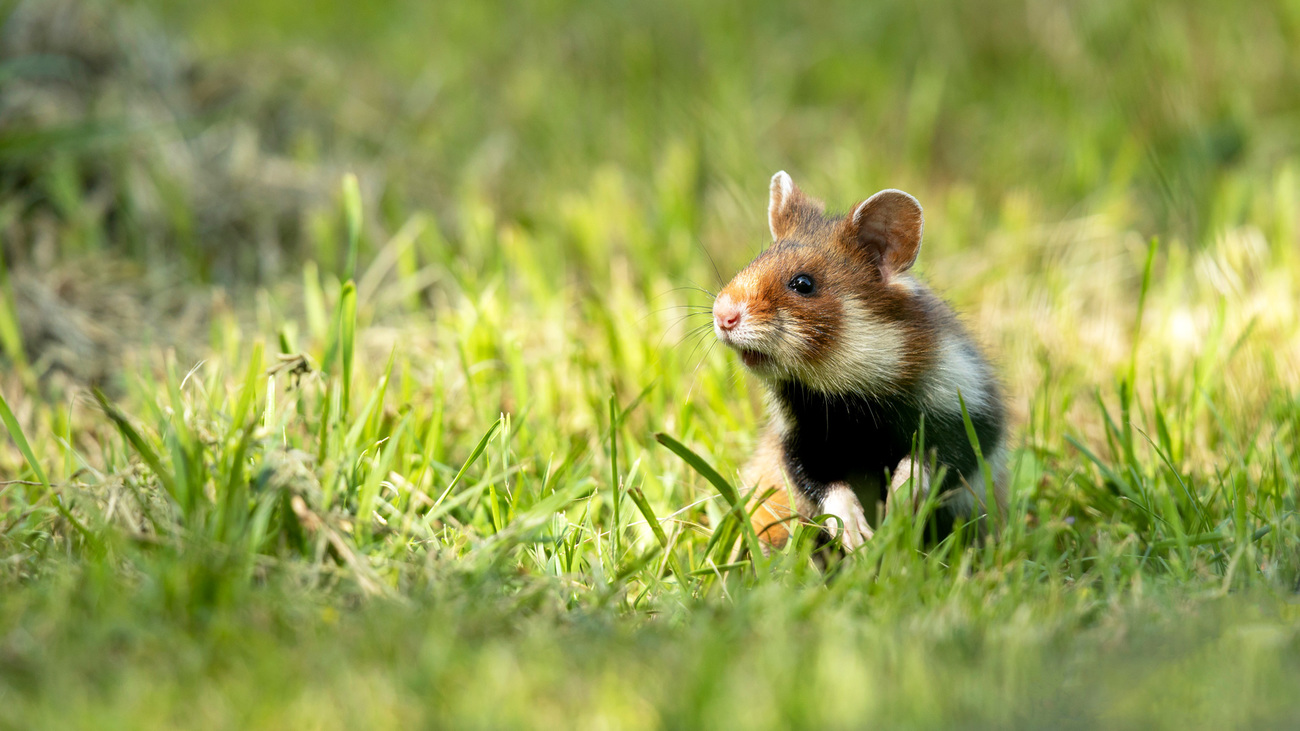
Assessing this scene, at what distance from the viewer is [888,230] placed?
3328 mm

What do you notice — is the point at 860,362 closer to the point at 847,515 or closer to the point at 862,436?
the point at 862,436

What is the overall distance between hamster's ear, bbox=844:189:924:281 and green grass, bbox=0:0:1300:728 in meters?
0.76

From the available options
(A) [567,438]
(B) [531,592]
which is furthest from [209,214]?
(B) [531,592]

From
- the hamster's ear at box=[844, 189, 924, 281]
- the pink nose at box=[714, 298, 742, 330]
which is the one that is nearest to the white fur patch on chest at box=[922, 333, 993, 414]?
the hamster's ear at box=[844, 189, 924, 281]

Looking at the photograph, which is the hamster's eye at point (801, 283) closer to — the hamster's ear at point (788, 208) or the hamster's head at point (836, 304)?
the hamster's head at point (836, 304)

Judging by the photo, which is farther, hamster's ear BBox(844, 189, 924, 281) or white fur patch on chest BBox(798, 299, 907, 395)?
hamster's ear BBox(844, 189, 924, 281)

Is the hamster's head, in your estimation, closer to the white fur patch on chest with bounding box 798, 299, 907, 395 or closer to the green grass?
the white fur patch on chest with bounding box 798, 299, 907, 395

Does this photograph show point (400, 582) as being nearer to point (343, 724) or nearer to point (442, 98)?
point (343, 724)

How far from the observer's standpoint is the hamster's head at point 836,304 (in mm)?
3158

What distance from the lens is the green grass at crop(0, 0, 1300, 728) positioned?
213 centimetres

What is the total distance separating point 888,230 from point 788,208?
0.42 m

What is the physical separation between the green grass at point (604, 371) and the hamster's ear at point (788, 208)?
0.75 m

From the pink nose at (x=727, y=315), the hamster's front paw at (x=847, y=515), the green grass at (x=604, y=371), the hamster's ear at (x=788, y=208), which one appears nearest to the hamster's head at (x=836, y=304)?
the pink nose at (x=727, y=315)

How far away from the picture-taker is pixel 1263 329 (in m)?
4.60
